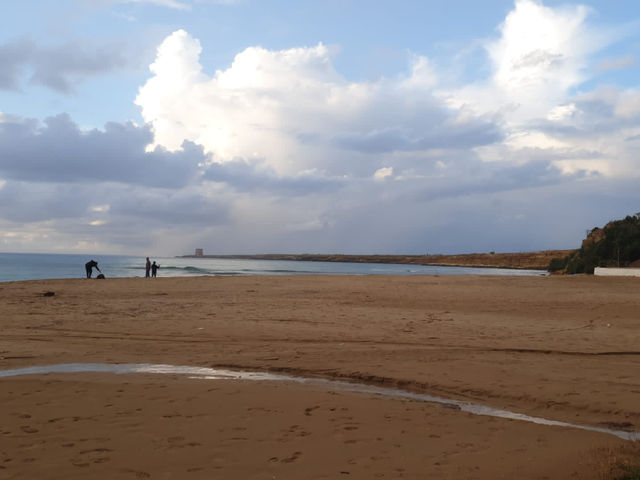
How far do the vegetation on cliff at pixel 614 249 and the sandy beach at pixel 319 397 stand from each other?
121 ft

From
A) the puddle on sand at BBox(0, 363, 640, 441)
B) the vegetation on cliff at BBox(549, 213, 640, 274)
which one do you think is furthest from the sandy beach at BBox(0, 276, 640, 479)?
the vegetation on cliff at BBox(549, 213, 640, 274)

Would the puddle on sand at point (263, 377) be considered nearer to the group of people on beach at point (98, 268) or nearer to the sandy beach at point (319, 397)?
the sandy beach at point (319, 397)

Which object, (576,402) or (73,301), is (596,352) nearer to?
(576,402)

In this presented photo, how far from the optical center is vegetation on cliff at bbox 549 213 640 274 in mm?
49781

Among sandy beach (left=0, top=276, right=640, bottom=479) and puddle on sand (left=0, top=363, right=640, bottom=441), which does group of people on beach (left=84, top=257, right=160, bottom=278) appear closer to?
sandy beach (left=0, top=276, right=640, bottom=479)

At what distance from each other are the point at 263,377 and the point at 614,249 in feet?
172

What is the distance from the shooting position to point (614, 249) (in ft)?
169

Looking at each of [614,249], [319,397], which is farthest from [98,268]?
[614,249]

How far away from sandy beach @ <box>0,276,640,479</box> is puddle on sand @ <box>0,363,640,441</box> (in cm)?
25

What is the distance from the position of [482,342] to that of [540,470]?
7818mm

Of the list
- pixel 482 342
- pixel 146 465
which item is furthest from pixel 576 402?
pixel 146 465

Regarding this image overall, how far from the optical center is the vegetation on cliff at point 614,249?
4978 centimetres

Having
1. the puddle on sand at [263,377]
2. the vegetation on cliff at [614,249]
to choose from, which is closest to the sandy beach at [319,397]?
the puddle on sand at [263,377]

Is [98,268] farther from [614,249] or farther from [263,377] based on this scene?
[614,249]
